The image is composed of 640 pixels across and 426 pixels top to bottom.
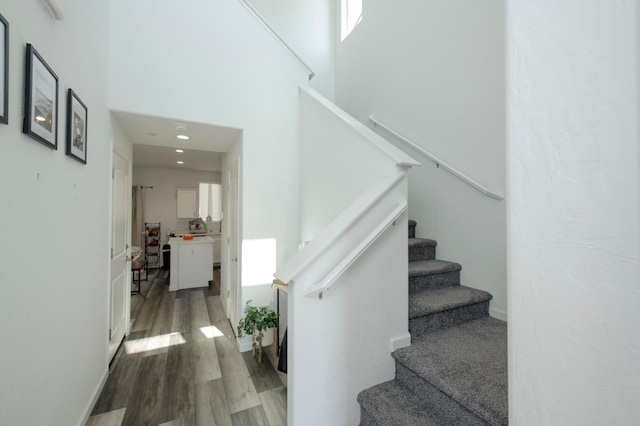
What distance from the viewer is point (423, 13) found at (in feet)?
8.38

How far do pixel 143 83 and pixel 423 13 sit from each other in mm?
2705

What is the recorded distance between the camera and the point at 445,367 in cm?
132

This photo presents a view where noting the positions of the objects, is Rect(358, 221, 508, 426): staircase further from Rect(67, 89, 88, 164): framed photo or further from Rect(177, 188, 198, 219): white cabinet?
Rect(177, 188, 198, 219): white cabinet

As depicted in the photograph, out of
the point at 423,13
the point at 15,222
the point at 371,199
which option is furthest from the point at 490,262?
the point at 15,222

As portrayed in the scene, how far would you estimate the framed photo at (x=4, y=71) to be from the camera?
888 millimetres

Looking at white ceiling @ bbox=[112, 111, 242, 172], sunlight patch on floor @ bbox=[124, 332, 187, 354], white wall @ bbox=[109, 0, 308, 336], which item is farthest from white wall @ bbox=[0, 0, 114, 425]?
sunlight patch on floor @ bbox=[124, 332, 187, 354]

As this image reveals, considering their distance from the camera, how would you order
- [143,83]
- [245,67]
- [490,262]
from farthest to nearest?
1. [245,67]
2. [143,83]
3. [490,262]

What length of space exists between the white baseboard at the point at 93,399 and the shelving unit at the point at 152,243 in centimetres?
458

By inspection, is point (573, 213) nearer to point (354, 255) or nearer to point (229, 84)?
point (354, 255)

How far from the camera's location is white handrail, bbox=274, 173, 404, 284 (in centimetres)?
122

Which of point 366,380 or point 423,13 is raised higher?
point 423,13

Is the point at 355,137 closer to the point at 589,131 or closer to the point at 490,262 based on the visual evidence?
the point at 490,262

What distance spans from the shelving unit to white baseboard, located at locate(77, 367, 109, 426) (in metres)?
4.58

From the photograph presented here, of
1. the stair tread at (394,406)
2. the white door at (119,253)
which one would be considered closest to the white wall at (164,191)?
the white door at (119,253)
